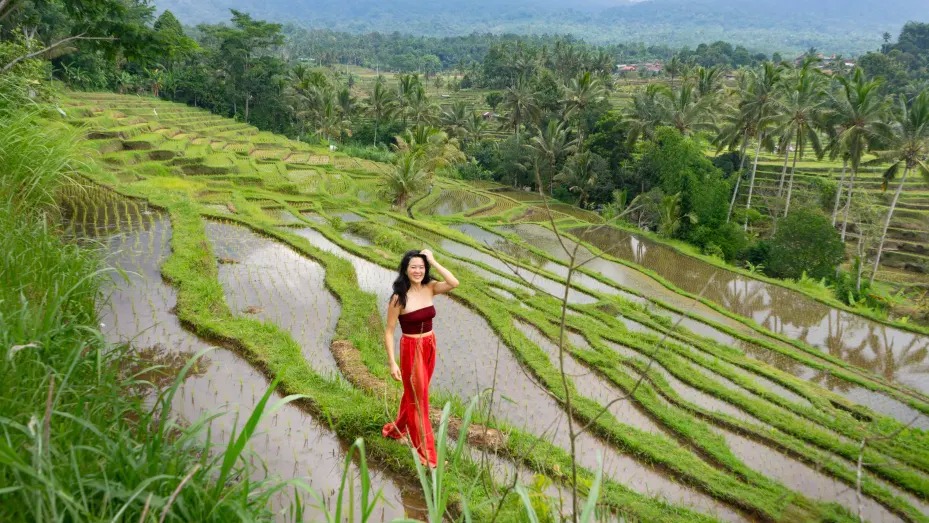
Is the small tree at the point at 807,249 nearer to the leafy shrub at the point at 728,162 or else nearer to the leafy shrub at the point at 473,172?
the leafy shrub at the point at 728,162

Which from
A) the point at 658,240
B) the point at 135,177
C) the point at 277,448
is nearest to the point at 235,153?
the point at 135,177

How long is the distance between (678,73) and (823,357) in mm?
57113

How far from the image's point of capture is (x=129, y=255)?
9.50 meters

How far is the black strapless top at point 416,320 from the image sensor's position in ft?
14.6

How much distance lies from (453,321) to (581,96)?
943 inches

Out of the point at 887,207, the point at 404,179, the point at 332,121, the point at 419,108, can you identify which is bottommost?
the point at 887,207

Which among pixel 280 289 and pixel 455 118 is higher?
pixel 455 118

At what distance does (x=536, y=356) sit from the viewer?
8.60 m

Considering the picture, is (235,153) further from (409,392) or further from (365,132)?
(409,392)

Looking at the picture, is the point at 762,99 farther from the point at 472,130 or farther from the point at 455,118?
the point at 455,118

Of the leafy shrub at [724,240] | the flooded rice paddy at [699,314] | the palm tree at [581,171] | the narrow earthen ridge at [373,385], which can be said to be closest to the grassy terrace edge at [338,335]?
the narrow earthen ridge at [373,385]

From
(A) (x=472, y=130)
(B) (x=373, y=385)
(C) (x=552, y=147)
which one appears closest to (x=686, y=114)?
(C) (x=552, y=147)

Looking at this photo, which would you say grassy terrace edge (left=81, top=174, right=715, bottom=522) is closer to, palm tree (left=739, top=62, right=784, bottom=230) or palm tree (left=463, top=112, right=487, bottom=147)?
palm tree (left=739, top=62, right=784, bottom=230)

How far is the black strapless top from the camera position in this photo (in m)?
4.45
